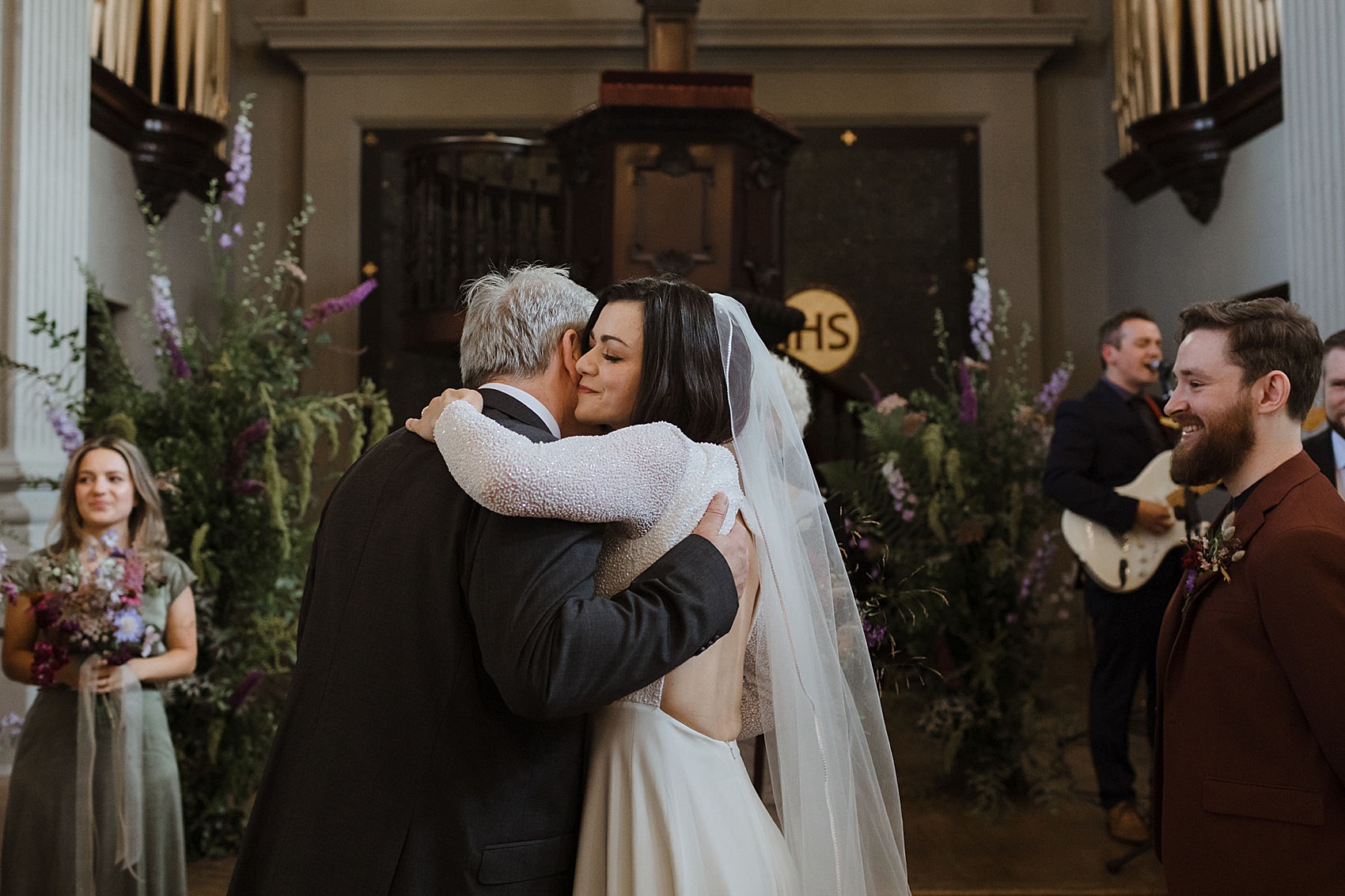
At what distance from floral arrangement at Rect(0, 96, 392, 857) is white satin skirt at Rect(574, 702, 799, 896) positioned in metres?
2.52

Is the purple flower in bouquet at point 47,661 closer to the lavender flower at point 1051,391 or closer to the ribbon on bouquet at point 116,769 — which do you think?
the ribbon on bouquet at point 116,769

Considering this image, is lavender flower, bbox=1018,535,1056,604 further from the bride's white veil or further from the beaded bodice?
the beaded bodice

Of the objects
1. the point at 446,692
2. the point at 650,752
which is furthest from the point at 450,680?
the point at 650,752

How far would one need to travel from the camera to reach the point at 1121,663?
4113 mm

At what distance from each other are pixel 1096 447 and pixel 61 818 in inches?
137

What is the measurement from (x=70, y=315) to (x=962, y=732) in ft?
12.9

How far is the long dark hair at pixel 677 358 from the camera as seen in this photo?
1.76 metres

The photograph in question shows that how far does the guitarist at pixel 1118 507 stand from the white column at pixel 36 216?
372cm

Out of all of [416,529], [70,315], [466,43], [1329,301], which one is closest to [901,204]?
[466,43]

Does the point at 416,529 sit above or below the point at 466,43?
below

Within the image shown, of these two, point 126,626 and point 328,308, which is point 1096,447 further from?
point 126,626

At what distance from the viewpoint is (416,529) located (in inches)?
64.4

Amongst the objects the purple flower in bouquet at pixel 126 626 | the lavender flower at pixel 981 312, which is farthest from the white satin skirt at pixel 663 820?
the lavender flower at pixel 981 312

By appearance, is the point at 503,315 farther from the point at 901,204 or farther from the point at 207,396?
the point at 901,204
